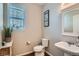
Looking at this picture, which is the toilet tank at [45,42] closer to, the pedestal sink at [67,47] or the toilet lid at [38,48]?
the toilet lid at [38,48]

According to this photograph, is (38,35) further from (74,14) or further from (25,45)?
(74,14)

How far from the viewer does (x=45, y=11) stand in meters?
1.41

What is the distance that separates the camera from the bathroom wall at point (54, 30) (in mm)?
1348

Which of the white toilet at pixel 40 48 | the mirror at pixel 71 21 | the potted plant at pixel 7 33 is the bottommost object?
the white toilet at pixel 40 48

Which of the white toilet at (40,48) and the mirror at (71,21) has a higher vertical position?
the mirror at (71,21)

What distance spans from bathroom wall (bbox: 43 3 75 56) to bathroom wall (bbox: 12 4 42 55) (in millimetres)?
125

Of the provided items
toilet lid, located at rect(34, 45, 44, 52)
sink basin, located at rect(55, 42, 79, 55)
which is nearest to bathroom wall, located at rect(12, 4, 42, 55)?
toilet lid, located at rect(34, 45, 44, 52)

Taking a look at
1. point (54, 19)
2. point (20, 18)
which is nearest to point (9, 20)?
point (20, 18)

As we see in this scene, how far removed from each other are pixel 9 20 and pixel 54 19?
68 cm

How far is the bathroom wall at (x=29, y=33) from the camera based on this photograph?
53.2 inches

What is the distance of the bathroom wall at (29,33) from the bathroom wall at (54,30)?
0.12 meters

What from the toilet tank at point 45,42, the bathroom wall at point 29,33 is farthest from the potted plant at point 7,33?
the toilet tank at point 45,42

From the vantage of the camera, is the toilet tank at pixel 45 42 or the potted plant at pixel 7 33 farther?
the toilet tank at pixel 45 42

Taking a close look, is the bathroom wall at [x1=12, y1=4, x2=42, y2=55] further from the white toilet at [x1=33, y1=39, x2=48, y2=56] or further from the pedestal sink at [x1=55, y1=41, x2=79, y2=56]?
the pedestal sink at [x1=55, y1=41, x2=79, y2=56]
